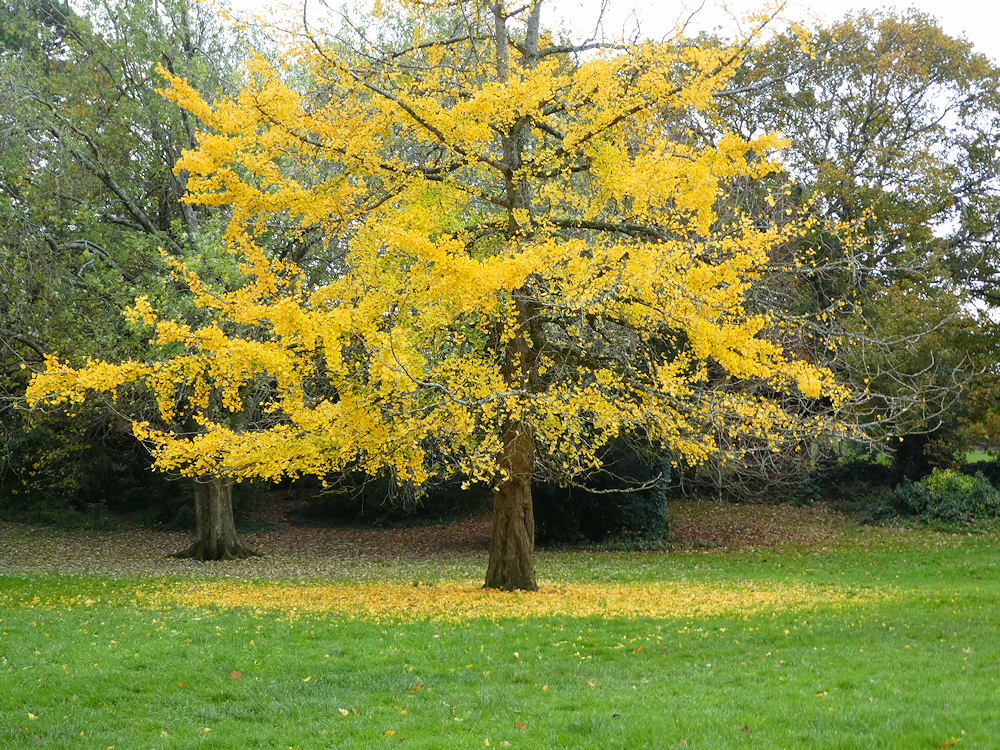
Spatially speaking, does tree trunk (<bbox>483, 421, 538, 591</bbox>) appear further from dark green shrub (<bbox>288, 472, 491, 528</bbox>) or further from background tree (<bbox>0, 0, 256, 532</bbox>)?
dark green shrub (<bbox>288, 472, 491, 528</bbox>)

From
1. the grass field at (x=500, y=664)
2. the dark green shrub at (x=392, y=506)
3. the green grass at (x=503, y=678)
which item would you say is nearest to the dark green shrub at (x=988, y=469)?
the grass field at (x=500, y=664)

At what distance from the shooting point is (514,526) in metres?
11.0

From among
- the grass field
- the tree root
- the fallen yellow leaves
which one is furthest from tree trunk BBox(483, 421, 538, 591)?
the tree root

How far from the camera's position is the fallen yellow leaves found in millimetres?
9469

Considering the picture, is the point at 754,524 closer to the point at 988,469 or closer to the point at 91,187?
the point at 988,469

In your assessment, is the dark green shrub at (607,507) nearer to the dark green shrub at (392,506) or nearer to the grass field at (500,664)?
the dark green shrub at (392,506)

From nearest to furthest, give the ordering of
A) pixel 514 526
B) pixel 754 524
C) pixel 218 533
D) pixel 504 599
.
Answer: pixel 504 599 → pixel 514 526 → pixel 218 533 → pixel 754 524

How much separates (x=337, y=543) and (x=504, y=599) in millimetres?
12291

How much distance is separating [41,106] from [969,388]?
18656 millimetres

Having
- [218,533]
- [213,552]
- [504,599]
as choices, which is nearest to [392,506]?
[218,533]

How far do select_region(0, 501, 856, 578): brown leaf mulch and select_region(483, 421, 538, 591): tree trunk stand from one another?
4.03 meters

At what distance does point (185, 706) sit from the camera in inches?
233

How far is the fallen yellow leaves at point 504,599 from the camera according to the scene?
947 cm

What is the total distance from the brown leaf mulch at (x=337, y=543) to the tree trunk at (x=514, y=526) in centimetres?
403
